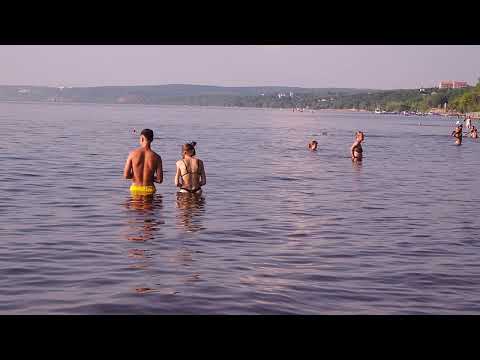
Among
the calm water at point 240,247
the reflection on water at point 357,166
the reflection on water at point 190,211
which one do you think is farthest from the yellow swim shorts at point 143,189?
the reflection on water at point 357,166

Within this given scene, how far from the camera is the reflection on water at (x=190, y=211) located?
1306 cm

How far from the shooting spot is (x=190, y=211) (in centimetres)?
1504

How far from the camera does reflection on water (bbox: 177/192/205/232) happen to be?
1306cm

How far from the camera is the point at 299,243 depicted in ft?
38.0

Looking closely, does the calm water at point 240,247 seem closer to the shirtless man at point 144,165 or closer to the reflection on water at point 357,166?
the shirtless man at point 144,165

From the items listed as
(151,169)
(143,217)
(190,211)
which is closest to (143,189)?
(151,169)

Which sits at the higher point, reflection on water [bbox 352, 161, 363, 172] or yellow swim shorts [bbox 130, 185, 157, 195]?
yellow swim shorts [bbox 130, 185, 157, 195]

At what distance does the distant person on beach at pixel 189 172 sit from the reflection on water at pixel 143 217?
0.76m

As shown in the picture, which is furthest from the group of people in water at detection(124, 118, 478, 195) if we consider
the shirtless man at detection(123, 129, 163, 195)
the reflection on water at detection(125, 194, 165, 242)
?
the reflection on water at detection(125, 194, 165, 242)

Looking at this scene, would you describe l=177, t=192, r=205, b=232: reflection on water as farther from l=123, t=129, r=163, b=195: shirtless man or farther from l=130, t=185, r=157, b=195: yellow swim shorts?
l=123, t=129, r=163, b=195: shirtless man

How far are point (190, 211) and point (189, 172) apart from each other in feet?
3.84
